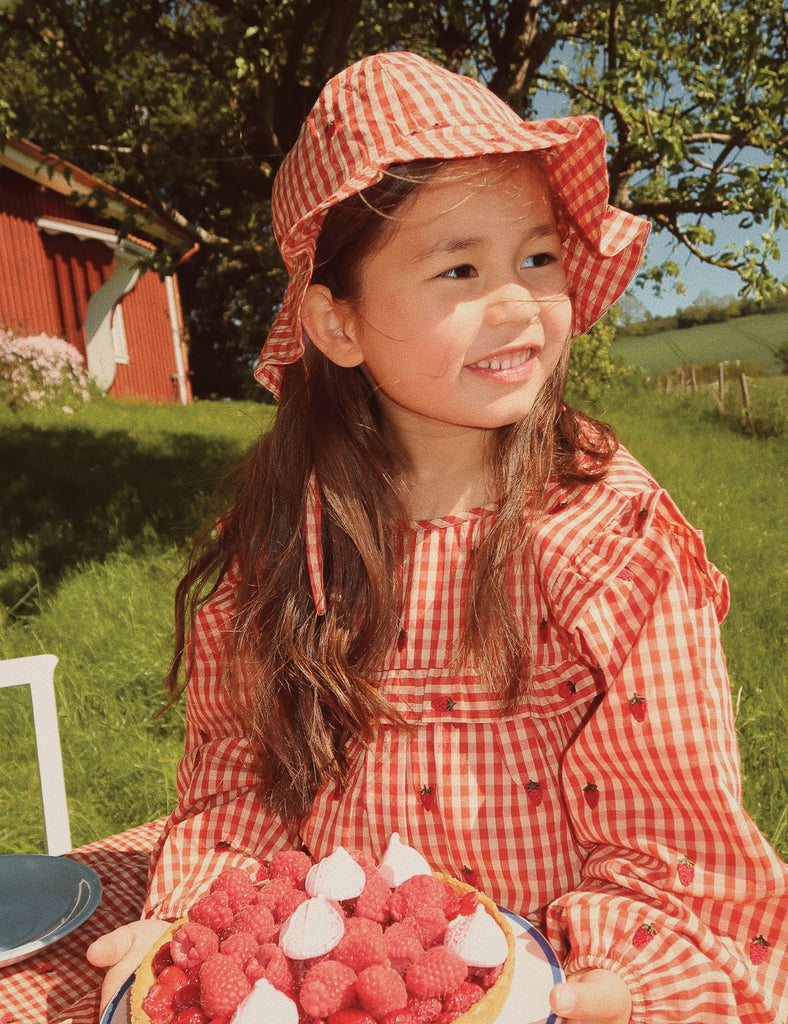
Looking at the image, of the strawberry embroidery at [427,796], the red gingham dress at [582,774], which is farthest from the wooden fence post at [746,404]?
the strawberry embroidery at [427,796]

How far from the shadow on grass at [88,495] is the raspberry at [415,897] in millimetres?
3452

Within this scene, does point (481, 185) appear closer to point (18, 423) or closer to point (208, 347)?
point (18, 423)

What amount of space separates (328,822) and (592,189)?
3.95 feet

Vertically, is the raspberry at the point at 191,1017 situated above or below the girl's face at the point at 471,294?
below

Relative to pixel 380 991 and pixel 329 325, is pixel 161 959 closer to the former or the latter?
pixel 380 991

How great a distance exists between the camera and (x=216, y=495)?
83.2 inches

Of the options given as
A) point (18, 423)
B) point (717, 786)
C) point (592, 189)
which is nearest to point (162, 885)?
point (717, 786)

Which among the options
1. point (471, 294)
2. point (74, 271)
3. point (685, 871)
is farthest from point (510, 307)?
point (74, 271)

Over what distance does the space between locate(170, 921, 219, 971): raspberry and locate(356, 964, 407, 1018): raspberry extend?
0.72 feet

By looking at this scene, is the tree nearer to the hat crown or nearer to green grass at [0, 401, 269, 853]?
green grass at [0, 401, 269, 853]

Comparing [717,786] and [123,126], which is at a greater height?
[123,126]

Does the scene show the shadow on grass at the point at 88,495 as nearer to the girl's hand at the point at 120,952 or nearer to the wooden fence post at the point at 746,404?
the girl's hand at the point at 120,952

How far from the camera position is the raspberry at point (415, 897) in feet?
3.78

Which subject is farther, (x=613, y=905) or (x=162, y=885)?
(x=162, y=885)
